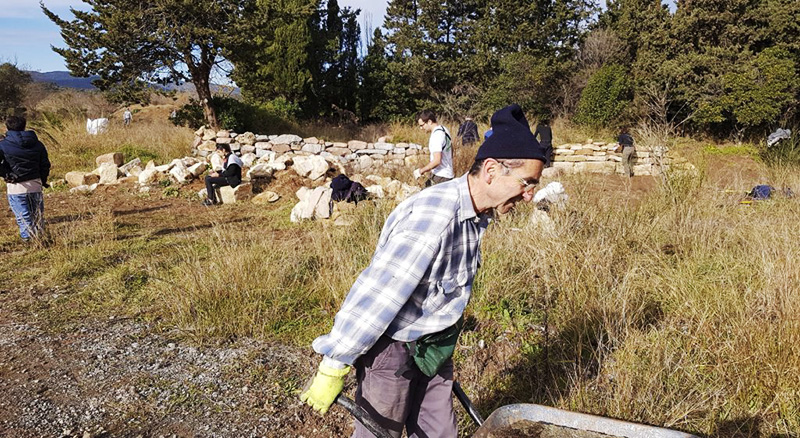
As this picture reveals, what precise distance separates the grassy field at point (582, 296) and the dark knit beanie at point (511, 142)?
64.2 inches

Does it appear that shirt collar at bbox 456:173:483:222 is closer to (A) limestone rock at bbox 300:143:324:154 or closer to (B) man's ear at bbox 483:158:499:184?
(B) man's ear at bbox 483:158:499:184

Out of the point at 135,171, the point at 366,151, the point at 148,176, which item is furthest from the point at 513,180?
the point at 366,151

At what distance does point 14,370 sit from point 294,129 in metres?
16.7

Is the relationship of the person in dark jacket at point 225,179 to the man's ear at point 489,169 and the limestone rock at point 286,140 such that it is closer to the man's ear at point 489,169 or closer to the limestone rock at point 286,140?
the limestone rock at point 286,140

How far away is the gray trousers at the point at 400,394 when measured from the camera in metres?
1.77

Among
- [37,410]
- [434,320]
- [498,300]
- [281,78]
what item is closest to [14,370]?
[37,410]

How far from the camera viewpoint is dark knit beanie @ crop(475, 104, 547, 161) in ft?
5.37

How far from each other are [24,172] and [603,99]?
1699cm

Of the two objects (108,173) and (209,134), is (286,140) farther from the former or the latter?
(108,173)

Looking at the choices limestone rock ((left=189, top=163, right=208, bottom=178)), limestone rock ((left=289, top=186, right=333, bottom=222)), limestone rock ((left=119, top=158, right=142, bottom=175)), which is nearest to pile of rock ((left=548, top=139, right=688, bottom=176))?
limestone rock ((left=289, top=186, right=333, bottom=222))

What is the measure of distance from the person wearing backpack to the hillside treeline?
1050 cm

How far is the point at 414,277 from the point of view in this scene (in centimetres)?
158

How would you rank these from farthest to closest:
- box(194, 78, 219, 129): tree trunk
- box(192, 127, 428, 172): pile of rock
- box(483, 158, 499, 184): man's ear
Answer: box(194, 78, 219, 129): tree trunk, box(192, 127, 428, 172): pile of rock, box(483, 158, 499, 184): man's ear

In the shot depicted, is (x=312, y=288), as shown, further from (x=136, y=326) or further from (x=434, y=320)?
(x=434, y=320)
